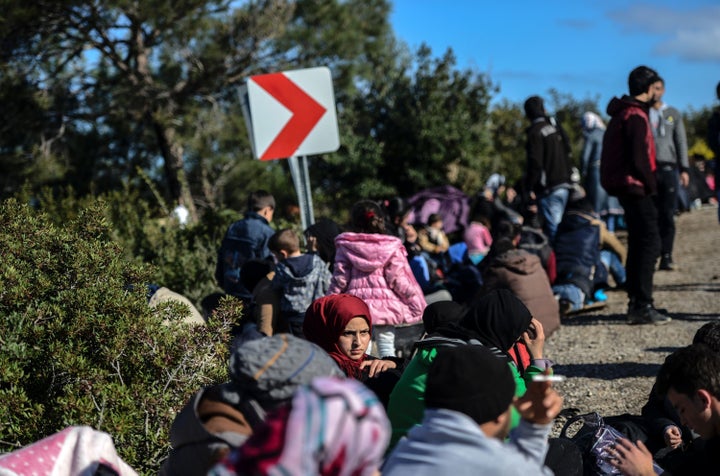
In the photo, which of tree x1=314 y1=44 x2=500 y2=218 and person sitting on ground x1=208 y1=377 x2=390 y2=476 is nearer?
person sitting on ground x1=208 y1=377 x2=390 y2=476

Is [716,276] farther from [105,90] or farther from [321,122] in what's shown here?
[105,90]

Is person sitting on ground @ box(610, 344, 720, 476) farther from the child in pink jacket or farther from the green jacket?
the child in pink jacket

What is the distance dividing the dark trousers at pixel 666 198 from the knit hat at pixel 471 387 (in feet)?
25.5

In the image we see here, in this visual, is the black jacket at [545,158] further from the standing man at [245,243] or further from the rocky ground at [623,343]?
the standing man at [245,243]

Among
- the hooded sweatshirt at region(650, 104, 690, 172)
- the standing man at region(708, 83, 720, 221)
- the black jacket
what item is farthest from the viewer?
the black jacket

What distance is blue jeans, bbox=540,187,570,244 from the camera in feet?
35.7

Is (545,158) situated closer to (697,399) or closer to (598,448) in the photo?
(598,448)

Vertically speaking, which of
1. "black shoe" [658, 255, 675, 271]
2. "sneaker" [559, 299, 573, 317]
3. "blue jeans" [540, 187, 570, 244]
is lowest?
"sneaker" [559, 299, 573, 317]

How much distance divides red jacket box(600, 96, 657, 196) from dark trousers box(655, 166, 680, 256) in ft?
7.03

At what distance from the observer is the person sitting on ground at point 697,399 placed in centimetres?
320

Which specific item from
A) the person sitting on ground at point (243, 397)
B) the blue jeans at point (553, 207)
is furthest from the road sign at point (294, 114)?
the person sitting on ground at point (243, 397)

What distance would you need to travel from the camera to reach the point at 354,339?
4844mm

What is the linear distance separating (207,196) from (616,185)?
44.1 ft

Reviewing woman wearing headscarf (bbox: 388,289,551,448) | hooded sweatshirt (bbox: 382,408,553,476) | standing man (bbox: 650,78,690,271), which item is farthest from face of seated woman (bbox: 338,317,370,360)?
standing man (bbox: 650,78,690,271)
